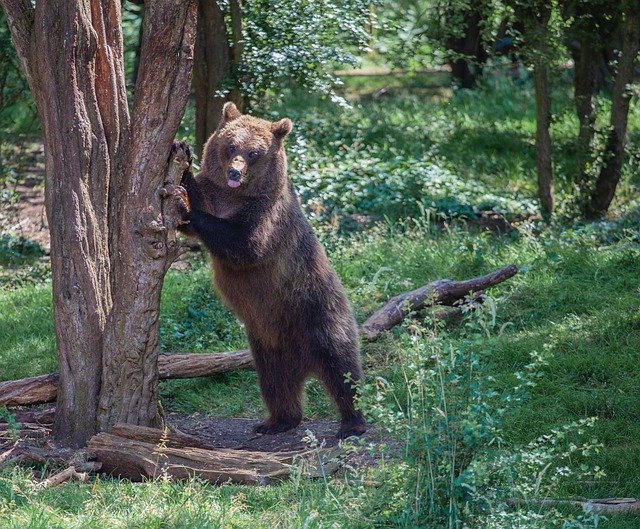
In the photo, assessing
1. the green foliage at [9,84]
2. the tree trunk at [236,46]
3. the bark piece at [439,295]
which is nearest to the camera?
the bark piece at [439,295]

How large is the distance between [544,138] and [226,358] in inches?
226

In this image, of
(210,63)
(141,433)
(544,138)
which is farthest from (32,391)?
(544,138)

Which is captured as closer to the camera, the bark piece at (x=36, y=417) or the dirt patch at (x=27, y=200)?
the bark piece at (x=36, y=417)

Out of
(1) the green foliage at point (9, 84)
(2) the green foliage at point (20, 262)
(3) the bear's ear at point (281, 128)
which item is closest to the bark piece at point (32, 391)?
(3) the bear's ear at point (281, 128)

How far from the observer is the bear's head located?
692 centimetres

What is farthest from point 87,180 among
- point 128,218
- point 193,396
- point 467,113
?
point 467,113

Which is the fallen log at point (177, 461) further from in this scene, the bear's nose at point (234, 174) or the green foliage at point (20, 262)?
the green foliage at point (20, 262)

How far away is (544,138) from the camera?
11617 mm

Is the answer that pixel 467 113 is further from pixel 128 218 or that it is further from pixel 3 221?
pixel 128 218

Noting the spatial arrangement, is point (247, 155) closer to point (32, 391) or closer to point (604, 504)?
point (32, 391)

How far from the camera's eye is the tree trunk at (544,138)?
1141 centimetres

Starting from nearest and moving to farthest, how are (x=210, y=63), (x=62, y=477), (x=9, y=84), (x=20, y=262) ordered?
(x=62, y=477), (x=210, y=63), (x=20, y=262), (x=9, y=84)

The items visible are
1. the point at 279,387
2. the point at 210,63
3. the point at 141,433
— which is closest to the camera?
the point at 141,433

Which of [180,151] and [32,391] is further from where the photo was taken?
[32,391]
